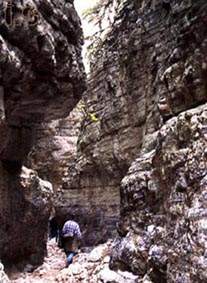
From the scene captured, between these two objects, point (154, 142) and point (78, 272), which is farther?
point (78, 272)

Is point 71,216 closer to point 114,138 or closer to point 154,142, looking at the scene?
point 114,138

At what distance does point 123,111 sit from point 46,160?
876 centimetres

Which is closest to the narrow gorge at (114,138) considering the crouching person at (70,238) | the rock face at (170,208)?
the rock face at (170,208)

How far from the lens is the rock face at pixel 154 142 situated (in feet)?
20.4

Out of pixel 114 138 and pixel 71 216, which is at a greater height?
pixel 114 138

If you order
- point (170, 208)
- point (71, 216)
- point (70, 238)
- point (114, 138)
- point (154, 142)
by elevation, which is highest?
point (114, 138)

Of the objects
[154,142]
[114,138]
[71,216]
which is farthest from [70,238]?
[114,138]

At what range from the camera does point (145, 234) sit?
742 centimetres

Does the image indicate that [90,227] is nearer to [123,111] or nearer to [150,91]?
[123,111]

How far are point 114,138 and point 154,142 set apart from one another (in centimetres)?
499

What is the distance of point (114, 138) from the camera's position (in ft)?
45.7

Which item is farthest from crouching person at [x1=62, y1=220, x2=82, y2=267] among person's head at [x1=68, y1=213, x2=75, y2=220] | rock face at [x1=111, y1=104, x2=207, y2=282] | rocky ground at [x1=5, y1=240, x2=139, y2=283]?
person's head at [x1=68, y1=213, x2=75, y2=220]

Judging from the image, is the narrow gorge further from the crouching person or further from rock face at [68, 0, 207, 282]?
the crouching person

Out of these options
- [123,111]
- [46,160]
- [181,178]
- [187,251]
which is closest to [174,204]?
[181,178]
